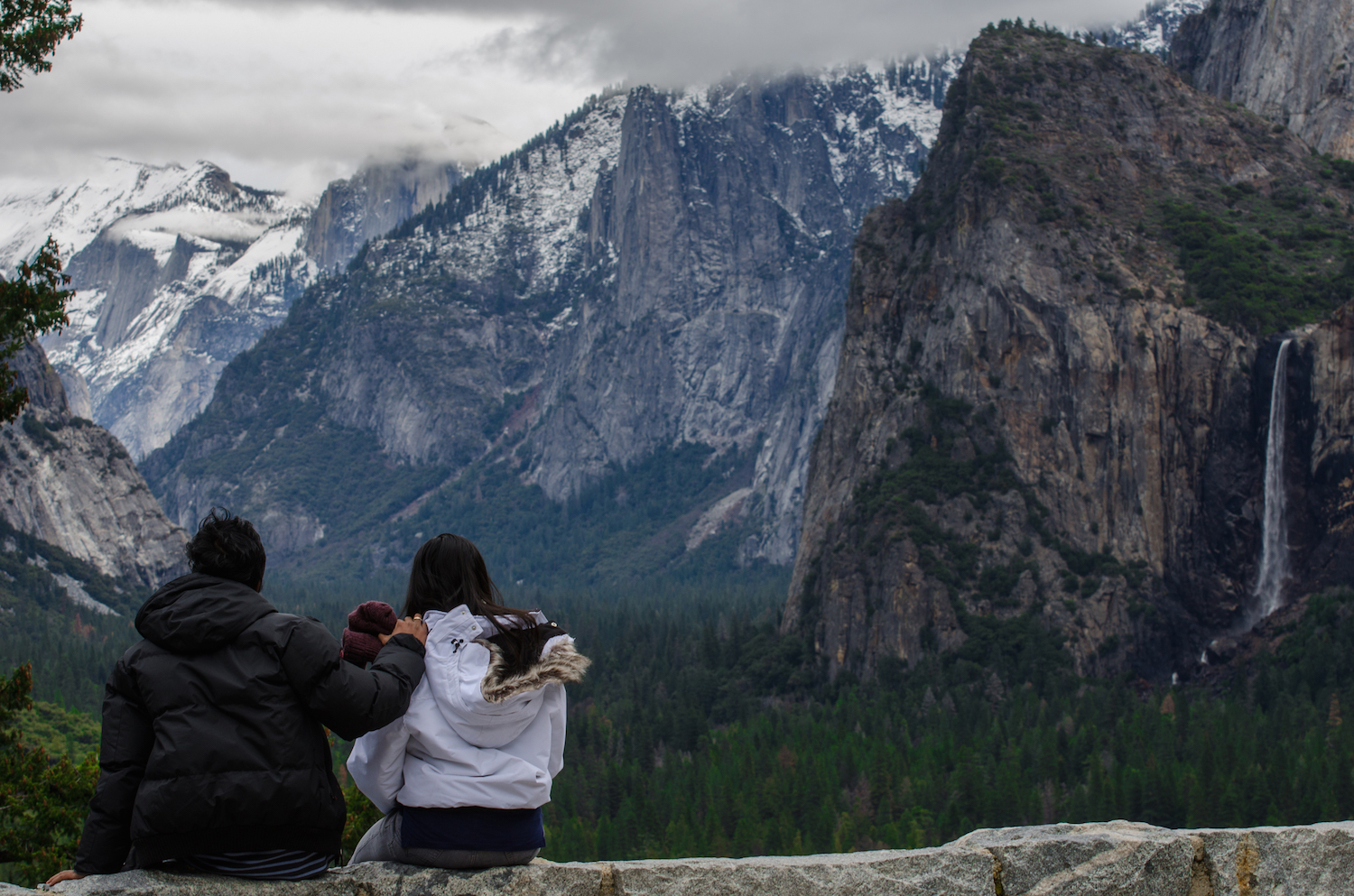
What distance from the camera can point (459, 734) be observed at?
10.9m

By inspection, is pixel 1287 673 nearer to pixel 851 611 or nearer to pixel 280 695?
pixel 851 611

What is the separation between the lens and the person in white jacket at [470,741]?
424 inches

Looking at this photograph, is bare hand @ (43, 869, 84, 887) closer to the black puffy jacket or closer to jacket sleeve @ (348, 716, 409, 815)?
the black puffy jacket

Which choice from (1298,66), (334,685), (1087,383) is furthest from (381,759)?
(1298,66)

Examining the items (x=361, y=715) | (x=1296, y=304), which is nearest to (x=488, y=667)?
(x=361, y=715)

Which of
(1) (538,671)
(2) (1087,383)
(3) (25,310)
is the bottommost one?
(1) (538,671)

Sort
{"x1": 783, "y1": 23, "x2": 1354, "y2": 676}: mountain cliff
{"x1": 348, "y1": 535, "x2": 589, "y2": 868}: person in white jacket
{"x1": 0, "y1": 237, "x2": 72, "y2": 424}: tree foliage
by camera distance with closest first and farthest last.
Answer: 1. {"x1": 348, "y1": 535, "x2": 589, "y2": 868}: person in white jacket
2. {"x1": 0, "y1": 237, "x2": 72, "y2": 424}: tree foliage
3. {"x1": 783, "y1": 23, "x2": 1354, "y2": 676}: mountain cliff

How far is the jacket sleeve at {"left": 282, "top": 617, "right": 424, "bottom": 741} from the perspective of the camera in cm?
1017

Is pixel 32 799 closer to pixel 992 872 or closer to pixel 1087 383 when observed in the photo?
pixel 992 872

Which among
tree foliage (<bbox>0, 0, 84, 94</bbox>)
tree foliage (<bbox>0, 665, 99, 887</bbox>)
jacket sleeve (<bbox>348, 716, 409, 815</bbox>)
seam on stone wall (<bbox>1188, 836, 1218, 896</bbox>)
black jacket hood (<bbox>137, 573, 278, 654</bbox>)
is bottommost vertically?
tree foliage (<bbox>0, 665, 99, 887</bbox>)

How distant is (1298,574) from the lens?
413ft

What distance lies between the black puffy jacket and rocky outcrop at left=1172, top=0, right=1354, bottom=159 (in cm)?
17591

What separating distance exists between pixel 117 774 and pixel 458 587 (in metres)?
3.00

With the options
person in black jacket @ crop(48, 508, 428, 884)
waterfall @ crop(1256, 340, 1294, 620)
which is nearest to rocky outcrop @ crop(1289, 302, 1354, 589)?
waterfall @ crop(1256, 340, 1294, 620)
